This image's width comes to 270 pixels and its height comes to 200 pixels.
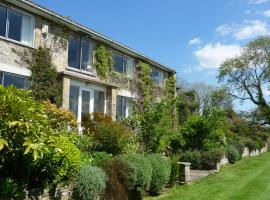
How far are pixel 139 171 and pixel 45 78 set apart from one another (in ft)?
27.6

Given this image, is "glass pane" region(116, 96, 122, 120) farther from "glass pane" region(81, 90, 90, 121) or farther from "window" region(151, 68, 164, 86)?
"window" region(151, 68, 164, 86)

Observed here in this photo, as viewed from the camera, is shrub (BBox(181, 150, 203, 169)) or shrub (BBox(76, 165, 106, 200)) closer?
shrub (BBox(76, 165, 106, 200))

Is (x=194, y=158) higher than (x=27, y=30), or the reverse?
(x=27, y=30)

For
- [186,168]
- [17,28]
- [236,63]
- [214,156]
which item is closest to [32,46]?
[17,28]

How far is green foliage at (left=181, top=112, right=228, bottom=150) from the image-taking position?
21203 mm

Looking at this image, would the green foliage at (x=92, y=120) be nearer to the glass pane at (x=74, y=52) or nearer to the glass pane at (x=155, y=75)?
the glass pane at (x=74, y=52)

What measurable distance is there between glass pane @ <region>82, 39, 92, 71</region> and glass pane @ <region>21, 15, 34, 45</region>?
4114 mm

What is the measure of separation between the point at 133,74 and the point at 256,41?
29.9m

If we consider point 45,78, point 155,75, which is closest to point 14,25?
point 45,78

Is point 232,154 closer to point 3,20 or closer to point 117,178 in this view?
point 117,178

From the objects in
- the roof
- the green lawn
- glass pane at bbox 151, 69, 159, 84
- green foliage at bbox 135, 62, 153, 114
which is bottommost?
the green lawn

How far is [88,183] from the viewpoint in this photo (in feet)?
31.4

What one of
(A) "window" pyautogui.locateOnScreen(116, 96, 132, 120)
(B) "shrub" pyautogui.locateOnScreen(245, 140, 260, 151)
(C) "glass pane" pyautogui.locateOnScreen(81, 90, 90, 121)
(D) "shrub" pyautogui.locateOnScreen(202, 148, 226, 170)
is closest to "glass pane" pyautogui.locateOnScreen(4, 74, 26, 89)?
(C) "glass pane" pyautogui.locateOnScreen(81, 90, 90, 121)

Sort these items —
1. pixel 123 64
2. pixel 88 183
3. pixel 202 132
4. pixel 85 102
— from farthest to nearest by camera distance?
pixel 123 64 → pixel 85 102 → pixel 202 132 → pixel 88 183
